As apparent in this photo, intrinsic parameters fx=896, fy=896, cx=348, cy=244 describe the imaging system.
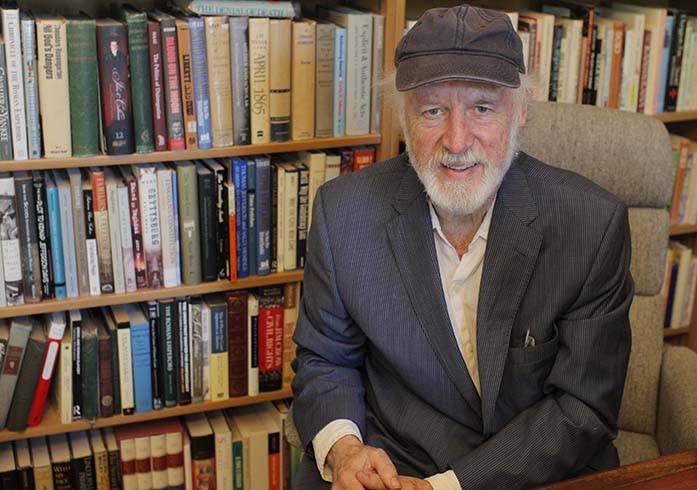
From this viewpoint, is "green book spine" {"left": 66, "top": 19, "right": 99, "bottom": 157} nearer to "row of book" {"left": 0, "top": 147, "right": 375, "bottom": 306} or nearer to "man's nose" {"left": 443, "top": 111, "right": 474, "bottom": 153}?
"row of book" {"left": 0, "top": 147, "right": 375, "bottom": 306}

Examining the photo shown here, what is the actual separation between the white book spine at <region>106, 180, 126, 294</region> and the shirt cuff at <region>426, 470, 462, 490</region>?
902 millimetres

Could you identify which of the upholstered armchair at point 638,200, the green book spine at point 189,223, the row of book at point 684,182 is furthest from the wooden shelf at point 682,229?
the green book spine at point 189,223

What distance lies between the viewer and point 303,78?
1.99 metres

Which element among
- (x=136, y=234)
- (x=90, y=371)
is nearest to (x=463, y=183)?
(x=136, y=234)

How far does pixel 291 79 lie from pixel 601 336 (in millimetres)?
919

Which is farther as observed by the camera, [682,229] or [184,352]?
[682,229]

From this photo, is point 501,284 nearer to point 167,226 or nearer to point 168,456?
point 167,226

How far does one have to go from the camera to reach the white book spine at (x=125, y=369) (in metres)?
2.05

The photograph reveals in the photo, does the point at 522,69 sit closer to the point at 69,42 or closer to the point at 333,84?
the point at 333,84

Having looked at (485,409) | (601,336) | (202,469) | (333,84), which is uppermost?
(333,84)

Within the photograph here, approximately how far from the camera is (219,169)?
6.59 ft

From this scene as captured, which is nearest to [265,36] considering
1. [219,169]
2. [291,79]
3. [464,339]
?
[291,79]

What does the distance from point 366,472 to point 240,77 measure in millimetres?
937

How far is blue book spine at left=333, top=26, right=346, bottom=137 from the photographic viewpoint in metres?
1.99
